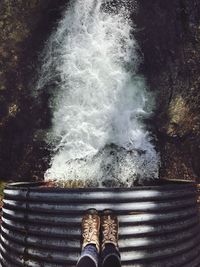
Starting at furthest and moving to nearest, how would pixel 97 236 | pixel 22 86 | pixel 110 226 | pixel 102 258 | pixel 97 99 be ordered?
pixel 22 86
pixel 97 99
pixel 97 236
pixel 110 226
pixel 102 258

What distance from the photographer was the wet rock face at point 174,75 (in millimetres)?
5781

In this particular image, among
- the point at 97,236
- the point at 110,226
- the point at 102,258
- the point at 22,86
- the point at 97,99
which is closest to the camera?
the point at 102,258

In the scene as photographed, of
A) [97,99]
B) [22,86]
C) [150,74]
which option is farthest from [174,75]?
[22,86]

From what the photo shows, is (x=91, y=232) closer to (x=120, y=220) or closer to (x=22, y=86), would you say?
(x=120, y=220)

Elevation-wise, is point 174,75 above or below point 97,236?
above

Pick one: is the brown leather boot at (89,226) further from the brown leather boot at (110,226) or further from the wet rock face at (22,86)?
the wet rock face at (22,86)

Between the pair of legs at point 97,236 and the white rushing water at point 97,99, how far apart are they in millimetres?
1825

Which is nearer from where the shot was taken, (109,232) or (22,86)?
(109,232)

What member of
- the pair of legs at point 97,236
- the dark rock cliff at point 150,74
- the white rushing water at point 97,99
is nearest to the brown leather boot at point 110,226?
the pair of legs at point 97,236

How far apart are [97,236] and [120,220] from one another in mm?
341

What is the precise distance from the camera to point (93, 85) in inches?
227

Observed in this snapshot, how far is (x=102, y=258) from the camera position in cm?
319

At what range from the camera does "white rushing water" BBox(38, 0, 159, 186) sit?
5.57 m

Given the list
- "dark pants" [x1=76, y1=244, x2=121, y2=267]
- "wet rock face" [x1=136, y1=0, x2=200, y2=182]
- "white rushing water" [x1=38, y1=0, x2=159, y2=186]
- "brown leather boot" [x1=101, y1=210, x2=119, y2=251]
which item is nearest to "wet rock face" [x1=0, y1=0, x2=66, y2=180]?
"white rushing water" [x1=38, y1=0, x2=159, y2=186]
